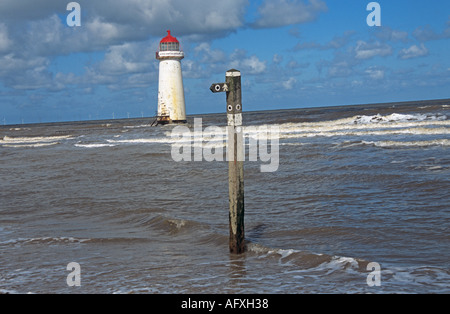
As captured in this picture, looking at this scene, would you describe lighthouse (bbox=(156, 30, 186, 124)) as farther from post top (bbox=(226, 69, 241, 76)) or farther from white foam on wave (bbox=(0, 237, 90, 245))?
post top (bbox=(226, 69, 241, 76))

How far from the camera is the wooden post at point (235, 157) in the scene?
22.5ft

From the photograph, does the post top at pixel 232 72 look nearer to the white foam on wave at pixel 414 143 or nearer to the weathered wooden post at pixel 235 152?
the weathered wooden post at pixel 235 152

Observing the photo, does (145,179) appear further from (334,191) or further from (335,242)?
(335,242)

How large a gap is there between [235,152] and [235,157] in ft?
0.23

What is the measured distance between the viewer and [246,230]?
8.34 meters

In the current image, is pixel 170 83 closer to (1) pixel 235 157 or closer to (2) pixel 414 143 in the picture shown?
(2) pixel 414 143

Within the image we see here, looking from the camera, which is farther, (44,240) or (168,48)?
(168,48)

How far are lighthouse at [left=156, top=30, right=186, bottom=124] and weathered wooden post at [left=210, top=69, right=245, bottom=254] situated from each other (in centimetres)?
4069

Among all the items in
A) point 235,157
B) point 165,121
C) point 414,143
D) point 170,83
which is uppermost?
point 170,83

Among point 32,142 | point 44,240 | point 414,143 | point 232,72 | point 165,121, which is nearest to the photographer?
point 232,72

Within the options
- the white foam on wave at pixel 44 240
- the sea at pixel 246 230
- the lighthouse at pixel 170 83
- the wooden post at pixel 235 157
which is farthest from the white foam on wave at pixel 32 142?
the wooden post at pixel 235 157

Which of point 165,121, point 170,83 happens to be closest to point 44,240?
point 170,83

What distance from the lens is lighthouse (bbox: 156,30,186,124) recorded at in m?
46.7

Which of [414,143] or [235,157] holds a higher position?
[235,157]
